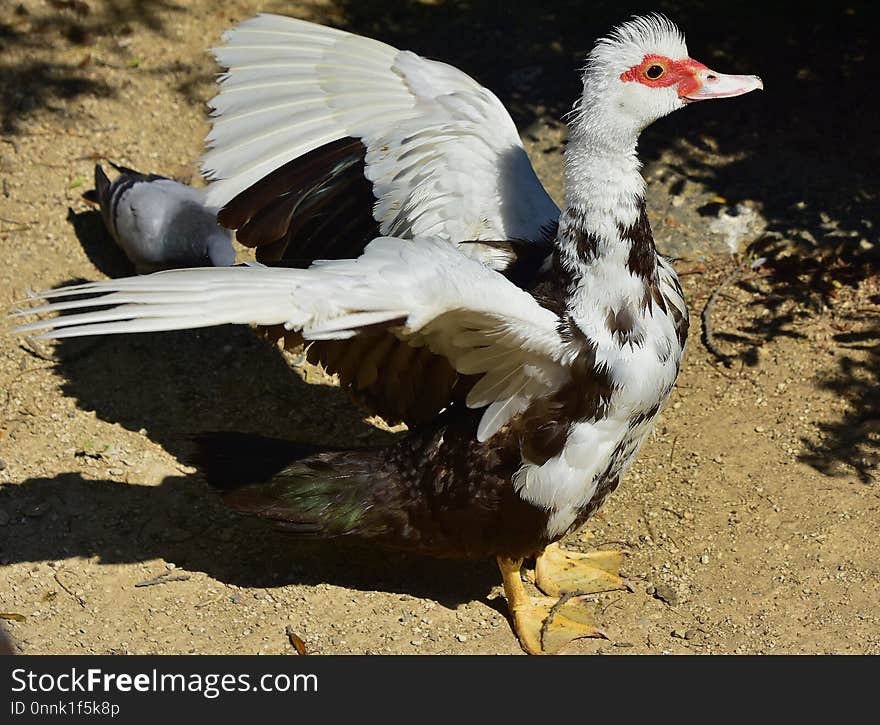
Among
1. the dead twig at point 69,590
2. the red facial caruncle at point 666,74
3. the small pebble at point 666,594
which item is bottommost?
the dead twig at point 69,590

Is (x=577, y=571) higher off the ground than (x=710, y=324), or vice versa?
(x=710, y=324)

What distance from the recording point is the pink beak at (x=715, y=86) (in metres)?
3.33

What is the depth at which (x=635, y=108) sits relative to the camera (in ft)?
10.6

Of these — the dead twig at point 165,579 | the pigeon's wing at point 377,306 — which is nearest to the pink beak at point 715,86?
the pigeon's wing at point 377,306

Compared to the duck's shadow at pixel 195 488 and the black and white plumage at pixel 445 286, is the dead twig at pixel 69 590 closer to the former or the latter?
the duck's shadow at pixel 195 488

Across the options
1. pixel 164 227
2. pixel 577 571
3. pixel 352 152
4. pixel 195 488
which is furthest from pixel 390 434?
pixel 164 227

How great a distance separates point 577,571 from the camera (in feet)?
13.5

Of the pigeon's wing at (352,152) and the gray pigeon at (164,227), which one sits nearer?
the pigeon's wing at (352,152)

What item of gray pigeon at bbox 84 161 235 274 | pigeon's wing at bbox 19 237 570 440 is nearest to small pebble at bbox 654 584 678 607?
pigeon's wing at bbox 19 237 570 440

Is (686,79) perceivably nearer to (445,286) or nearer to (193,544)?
(445,286)

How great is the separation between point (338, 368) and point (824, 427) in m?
2.11

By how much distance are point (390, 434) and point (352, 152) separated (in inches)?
53.3

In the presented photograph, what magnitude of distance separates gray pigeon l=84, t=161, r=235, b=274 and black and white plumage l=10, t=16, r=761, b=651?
1.19m

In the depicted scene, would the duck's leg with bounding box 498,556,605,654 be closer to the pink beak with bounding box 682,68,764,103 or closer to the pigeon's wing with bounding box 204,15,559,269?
the pigeon's wing with bounding box 204,15,559,269
